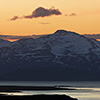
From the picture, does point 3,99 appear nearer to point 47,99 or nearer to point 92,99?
point 47,99

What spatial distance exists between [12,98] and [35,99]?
5.89 m

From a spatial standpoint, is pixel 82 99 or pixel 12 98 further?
pixel 82 99

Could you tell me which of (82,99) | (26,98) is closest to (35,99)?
(26,98)

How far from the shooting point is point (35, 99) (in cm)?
11250

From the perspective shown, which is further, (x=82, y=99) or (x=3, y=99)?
(x=82, y=99)

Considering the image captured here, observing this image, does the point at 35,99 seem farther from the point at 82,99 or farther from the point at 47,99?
the point at 82,99

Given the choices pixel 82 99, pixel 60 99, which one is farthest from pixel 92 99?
pixel 60 99

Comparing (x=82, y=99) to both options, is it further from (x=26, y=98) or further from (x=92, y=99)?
(x=26, y=98)

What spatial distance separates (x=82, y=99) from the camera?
15788cm

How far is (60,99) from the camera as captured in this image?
11388 cm

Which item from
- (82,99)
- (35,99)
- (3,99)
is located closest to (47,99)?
(35,99)

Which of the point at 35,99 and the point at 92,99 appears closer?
the point at 35,99

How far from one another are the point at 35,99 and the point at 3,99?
27.3 feet

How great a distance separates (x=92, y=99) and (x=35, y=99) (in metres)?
51.4
